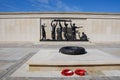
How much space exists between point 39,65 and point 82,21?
1396cm

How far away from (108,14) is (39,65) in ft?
48.8

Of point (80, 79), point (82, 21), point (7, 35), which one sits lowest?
point (80, 79)

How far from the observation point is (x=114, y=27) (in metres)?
19.0

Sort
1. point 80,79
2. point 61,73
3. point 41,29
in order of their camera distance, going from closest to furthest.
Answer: point 80,79 → point 61,73 → point 41,29

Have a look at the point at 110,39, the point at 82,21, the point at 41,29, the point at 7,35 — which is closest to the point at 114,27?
the point at 110,39

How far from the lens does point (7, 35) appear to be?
1889cm

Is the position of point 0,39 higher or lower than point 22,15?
lower

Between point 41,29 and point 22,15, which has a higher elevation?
point 22,15

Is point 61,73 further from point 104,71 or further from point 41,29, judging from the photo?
point 41,29

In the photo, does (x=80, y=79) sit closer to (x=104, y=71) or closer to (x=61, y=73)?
(x=61, y=73)

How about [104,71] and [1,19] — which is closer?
[104,71]

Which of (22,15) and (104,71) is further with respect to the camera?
(22,15)

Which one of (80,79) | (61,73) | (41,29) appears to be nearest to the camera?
(80,79)

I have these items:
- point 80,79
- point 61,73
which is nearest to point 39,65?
point 61,73
